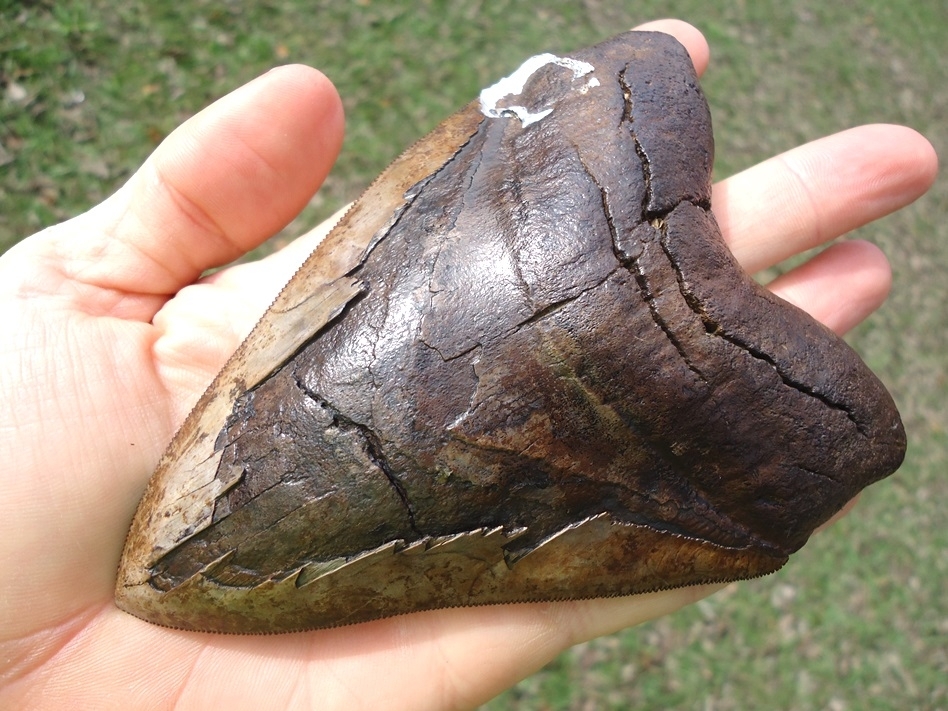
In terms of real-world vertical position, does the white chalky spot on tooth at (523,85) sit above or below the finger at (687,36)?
above

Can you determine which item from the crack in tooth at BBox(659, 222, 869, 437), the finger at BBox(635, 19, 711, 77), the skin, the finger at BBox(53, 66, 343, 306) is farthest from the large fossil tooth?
the finger at BBox(635, 19, 711, 77)

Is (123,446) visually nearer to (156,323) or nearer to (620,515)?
(156,323)

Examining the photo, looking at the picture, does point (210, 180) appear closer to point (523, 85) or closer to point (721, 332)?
point (523, 85)

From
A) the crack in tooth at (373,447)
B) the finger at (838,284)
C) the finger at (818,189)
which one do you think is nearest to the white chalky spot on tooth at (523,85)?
the finger at (818,189)

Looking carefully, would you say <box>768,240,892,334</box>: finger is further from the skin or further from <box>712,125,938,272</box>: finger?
<box>712,125,938,272</box>: finger

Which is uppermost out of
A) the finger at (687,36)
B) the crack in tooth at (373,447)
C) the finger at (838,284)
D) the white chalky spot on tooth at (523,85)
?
the white chalky spot on tooth at (523,85)

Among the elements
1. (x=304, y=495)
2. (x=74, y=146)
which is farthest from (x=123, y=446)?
(x=74, y=146)

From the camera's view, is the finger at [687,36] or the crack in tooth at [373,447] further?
the finger at [687,36]

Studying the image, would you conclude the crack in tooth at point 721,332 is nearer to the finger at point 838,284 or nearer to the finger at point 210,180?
the finger at point 838,284
